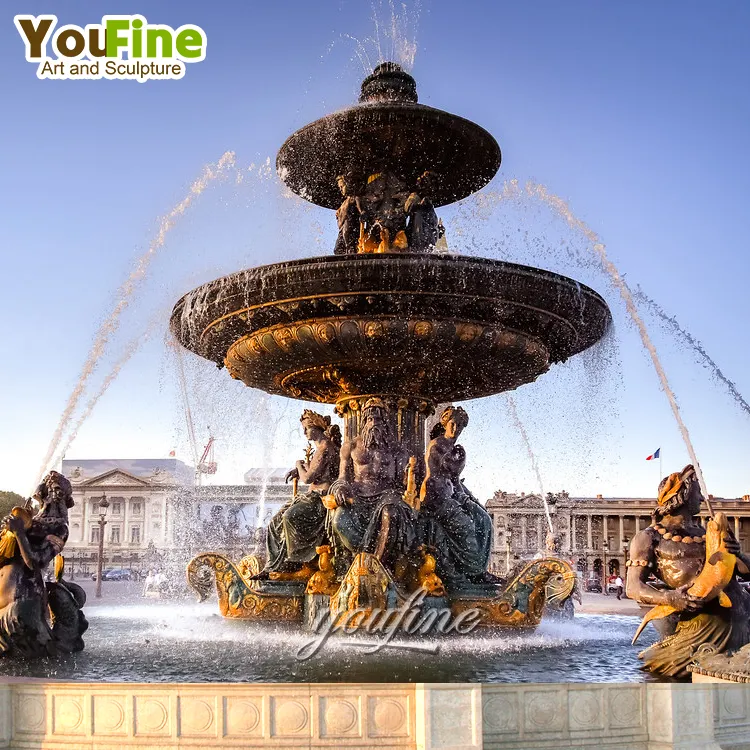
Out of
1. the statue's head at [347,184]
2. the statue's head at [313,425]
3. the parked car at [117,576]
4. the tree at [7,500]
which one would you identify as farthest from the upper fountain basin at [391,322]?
the tree at [7,500]

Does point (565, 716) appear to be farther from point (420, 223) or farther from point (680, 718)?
point (420, 223)

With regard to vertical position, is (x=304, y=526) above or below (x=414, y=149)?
below

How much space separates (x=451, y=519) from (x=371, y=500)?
2.69ft

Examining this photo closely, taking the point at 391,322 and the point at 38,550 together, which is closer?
the point at 38,550

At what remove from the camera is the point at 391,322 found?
29.2 feet

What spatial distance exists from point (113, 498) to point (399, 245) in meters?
93.3

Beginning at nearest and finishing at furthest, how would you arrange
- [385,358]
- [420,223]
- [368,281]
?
[368,281], [385,358], [420,223]

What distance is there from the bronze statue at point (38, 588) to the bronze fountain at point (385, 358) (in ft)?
5.72

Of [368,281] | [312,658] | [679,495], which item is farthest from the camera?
[368,281]

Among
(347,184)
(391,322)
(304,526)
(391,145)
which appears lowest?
(304,526)

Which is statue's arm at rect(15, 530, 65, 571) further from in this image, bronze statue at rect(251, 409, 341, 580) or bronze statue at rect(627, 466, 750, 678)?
bronze statue at rect(627, 466, 750, 678)

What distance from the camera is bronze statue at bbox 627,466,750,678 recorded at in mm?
6664

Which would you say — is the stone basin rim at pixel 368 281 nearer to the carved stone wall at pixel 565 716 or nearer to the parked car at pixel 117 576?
the carved stone wall at pixel 565 716

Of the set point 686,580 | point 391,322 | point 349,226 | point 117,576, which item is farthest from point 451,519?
point 117,576
